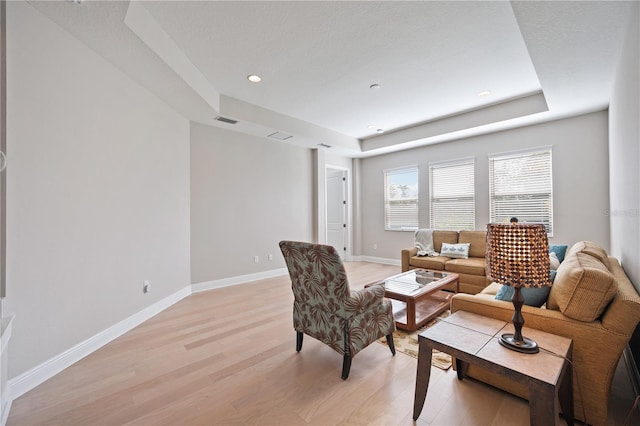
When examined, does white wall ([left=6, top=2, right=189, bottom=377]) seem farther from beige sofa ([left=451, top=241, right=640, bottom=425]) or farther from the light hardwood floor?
beige sofa ([left=451, top=241, right=640, bottom=425])

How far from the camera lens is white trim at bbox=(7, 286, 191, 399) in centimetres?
187

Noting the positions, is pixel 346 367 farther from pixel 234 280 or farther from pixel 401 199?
pixel 401 199

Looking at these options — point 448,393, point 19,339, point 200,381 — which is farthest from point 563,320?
point 19,339

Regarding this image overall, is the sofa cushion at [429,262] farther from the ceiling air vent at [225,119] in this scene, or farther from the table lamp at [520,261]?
the ceiling air vent at [225,119]

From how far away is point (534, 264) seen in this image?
1.41 meters

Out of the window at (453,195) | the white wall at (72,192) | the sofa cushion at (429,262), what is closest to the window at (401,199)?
the window at (453,195)

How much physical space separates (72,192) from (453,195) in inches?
225

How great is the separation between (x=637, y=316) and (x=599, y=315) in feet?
0.53

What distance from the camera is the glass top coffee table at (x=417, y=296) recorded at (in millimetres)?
2801

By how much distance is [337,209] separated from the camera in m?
7.21

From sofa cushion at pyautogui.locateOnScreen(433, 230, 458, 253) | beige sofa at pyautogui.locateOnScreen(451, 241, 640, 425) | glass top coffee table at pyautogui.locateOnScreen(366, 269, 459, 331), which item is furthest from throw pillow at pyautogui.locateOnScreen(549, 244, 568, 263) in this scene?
beige sofa at pyautogui.locateOnScreen(451, 241, 640, 425)

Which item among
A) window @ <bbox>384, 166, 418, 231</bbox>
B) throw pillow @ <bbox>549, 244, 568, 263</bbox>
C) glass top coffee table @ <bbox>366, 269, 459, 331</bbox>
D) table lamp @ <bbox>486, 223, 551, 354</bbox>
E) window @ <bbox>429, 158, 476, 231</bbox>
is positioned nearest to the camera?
table lamp @ <bbox>486, 223, 551, 354</bbox>

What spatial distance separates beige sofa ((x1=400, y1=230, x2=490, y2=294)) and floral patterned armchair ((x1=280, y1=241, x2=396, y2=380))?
2.33 metres

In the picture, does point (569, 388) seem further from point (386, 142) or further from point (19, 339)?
point (386, 142)
